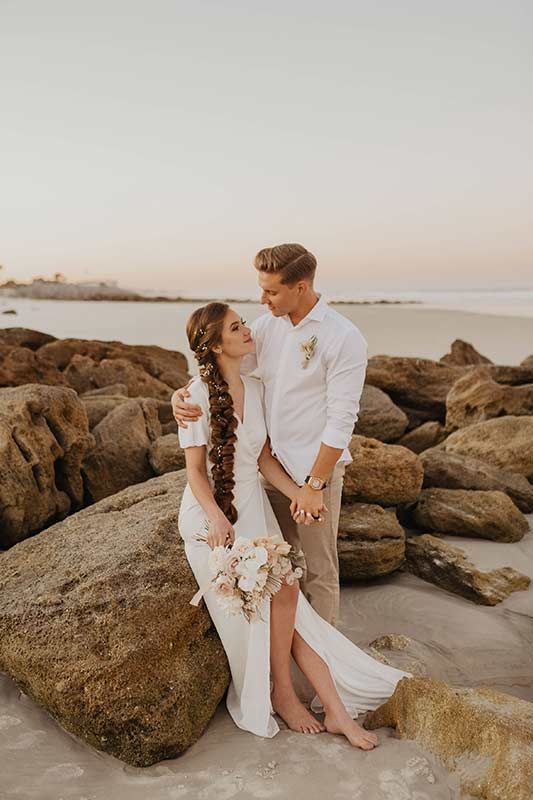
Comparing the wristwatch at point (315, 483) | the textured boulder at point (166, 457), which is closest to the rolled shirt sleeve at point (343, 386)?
the wristwatch at point (315, 483)

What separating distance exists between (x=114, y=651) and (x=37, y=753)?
0.61 m

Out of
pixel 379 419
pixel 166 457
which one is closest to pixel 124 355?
pixel 379 419

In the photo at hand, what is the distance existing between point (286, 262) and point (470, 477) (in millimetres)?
4632

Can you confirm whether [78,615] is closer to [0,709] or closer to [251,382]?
[0,709]

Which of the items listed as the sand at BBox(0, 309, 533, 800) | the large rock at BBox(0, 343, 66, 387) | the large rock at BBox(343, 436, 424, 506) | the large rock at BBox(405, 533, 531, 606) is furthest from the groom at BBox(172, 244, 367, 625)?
the large rock at BBox(0, 343, 66, 387)

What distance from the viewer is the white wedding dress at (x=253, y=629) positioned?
12.9 ft

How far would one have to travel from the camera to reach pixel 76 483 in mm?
7168

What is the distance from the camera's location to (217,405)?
4047 millimetres

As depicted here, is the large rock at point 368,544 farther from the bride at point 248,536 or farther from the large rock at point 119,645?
the large rock at point 119,645

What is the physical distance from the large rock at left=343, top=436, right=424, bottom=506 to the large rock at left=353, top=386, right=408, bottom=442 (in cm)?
Answer: 326

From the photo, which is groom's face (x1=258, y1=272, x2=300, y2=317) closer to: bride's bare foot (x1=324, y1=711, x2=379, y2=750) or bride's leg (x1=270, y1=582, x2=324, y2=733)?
bride's leg (x1=270, y1=582, x2=324, y2=733)

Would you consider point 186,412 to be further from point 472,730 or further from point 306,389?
point 472,730

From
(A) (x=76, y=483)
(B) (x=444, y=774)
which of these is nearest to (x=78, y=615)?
(B) (x=444, y=774)

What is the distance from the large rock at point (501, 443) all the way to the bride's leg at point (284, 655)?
5.15 meters
